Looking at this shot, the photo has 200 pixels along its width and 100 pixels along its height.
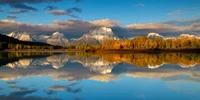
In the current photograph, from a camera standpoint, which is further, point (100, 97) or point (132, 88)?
point (132, 88)

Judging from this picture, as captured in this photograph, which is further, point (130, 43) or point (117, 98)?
point (130, 43)

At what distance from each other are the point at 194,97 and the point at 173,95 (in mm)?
1121

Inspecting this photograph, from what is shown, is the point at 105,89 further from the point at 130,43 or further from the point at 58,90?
the point at 130,43

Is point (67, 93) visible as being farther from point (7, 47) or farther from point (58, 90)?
point (7, 47)

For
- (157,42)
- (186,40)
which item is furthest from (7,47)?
(186,40)

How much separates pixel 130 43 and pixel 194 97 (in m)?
125

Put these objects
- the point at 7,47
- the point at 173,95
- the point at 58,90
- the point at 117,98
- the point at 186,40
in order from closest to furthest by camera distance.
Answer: the point at 117,98 → the point at 173,95 → the point at 58,90 → the point at 186,40 → the point at 7,47

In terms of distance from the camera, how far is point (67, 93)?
523 inches

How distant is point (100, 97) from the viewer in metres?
12.5

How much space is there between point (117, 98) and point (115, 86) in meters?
3.61

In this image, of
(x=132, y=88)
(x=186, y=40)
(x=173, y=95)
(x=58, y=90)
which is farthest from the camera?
(x=186, y=40)

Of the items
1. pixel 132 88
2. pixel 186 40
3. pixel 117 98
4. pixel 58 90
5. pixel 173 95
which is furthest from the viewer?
pixel 186 40

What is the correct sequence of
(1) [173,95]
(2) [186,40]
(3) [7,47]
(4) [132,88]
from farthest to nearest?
(3) [7,47] → (2) [186,40] → (4) [132,88] → (1) [173,95]

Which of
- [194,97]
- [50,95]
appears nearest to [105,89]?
[50,95]
